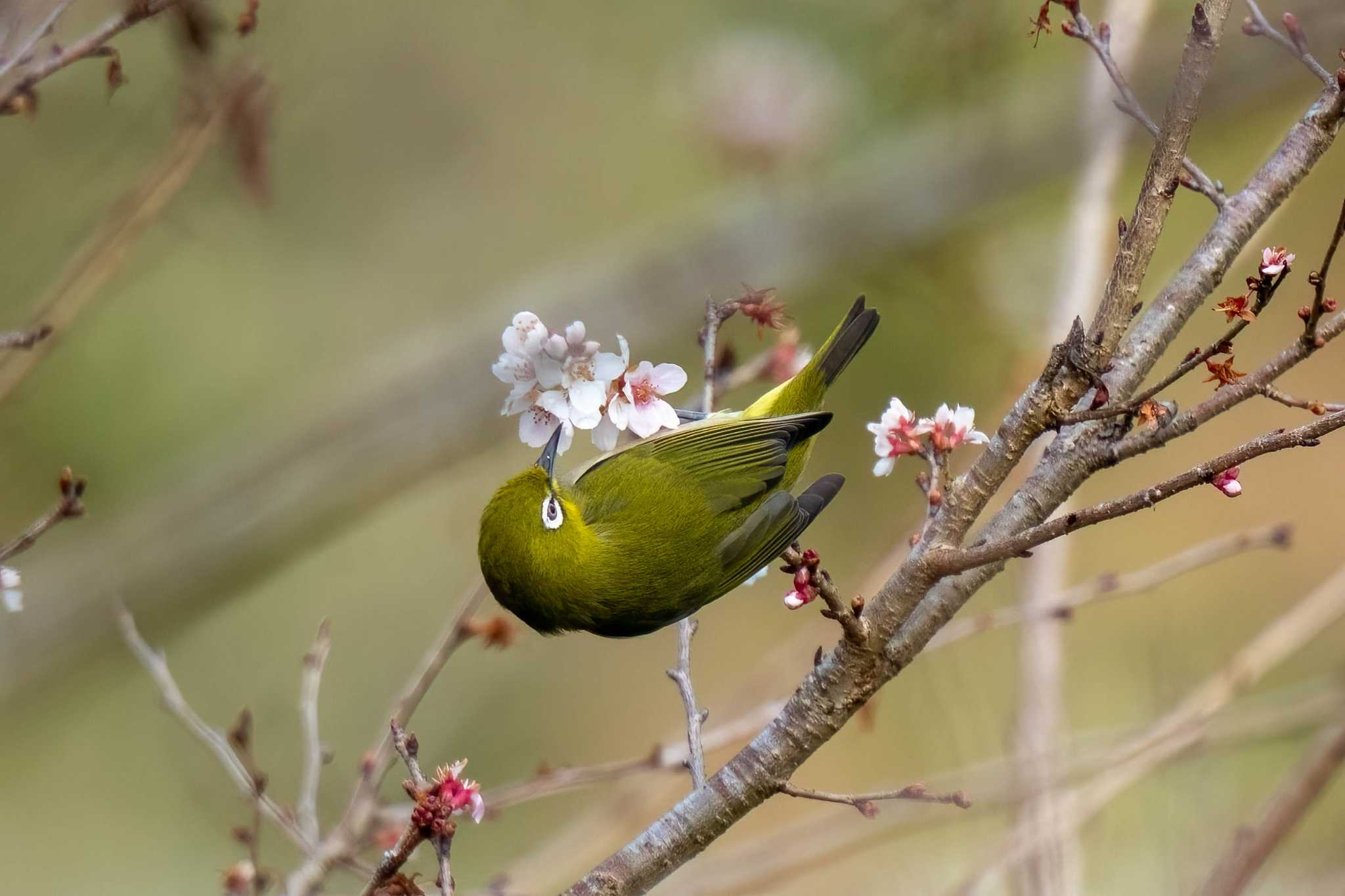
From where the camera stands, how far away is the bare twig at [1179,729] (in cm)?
284

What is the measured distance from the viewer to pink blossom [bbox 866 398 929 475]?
7.80ft

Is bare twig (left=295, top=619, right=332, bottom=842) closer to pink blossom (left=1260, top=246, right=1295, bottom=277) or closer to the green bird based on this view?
the green bird

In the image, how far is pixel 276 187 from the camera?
810cm

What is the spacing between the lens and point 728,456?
135 inches

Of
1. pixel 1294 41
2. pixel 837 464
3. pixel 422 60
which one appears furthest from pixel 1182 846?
pixel 422 60

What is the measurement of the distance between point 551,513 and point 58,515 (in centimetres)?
126

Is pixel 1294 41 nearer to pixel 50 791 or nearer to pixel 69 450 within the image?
pixel 69 450

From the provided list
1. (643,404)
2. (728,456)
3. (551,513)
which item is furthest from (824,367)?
(643,404)

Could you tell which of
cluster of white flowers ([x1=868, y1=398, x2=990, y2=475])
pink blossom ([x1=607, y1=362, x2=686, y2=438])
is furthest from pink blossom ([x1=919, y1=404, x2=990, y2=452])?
pink blossom ([x1=607, y1=362, x2=686, y2=438])

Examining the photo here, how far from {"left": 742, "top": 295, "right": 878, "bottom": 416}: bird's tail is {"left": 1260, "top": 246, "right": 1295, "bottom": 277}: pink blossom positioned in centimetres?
166

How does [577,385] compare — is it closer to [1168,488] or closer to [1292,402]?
[1168,488]

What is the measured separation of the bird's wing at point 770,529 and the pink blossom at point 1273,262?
4.32 ft

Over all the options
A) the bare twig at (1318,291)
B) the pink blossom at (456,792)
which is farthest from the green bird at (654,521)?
the bare twig at (1318,291)

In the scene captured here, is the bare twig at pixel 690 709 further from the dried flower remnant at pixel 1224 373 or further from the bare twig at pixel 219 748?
the dried flower remnant at pixel 1224 373
